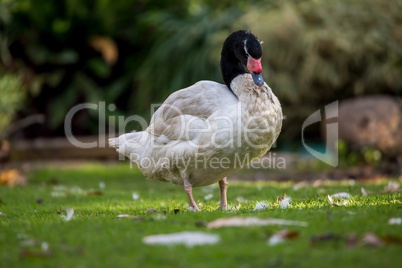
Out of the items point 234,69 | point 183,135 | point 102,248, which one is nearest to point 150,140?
point 183,135

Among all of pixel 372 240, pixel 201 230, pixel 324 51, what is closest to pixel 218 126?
pixel 201 230

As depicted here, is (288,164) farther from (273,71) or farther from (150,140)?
(150,140)

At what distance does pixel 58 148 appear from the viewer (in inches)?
588

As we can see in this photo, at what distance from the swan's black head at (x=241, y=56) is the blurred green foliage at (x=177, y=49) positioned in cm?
736

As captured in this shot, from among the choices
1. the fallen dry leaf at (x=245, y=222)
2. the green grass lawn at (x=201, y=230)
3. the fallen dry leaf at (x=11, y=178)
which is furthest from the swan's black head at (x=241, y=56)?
the fallen dry leaf at (x=11, y=178)

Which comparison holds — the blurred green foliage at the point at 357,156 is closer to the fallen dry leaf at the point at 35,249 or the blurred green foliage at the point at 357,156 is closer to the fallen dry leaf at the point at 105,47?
the fallen dry leaf at the point at 105,47

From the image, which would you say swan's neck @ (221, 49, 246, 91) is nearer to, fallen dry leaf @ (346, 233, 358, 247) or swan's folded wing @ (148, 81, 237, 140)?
swan's folded wing @ (148, 81, 237, 140)

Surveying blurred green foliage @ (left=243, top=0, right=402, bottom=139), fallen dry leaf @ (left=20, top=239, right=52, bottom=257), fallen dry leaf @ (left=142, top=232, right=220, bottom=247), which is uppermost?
blurred green foliage @ (left=243, top=0, right=402, bottom=139)

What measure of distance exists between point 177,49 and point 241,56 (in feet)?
32.7

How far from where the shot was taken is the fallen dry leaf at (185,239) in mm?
4461

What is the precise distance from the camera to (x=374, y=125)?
12.5 m

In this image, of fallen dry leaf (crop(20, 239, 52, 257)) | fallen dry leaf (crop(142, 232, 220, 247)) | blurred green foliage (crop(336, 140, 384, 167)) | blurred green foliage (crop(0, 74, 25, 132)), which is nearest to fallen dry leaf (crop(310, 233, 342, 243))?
fallen dry leaf (crop(142, 232, 220, 247))

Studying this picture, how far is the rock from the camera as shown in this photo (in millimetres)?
12336

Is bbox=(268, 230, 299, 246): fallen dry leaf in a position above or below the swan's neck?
below
